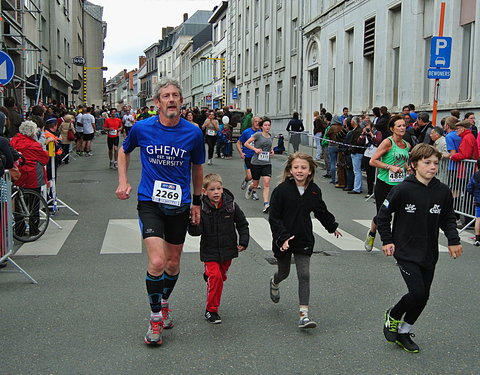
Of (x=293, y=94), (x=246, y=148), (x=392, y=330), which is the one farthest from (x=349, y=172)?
(x=293, y=94)

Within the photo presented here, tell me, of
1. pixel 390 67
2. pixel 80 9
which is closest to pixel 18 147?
pixel 390 67

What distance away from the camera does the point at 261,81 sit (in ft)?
143

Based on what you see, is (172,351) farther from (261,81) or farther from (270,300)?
(261,81)

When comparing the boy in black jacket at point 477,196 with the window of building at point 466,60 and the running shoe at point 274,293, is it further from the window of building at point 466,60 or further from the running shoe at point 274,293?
the window of building at point 466,60

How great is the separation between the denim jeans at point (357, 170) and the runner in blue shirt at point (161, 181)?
10.6m

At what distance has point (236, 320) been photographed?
5.28 metres

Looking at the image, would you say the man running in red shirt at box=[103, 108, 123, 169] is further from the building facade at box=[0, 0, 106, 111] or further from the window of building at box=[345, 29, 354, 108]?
the window of building at box=[345, 29, 354, 108]

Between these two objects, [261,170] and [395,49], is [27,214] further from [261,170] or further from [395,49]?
[395,49]

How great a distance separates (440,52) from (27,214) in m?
8.95

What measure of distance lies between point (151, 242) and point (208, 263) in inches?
31.1

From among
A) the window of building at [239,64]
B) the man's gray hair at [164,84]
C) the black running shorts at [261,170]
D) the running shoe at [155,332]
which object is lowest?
the running shoe at [155,332]

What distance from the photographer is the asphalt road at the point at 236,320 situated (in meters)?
4.27

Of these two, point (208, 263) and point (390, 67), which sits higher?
point (390, 67)

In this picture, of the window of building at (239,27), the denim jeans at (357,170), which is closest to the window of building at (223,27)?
the window of building at (239,27)
